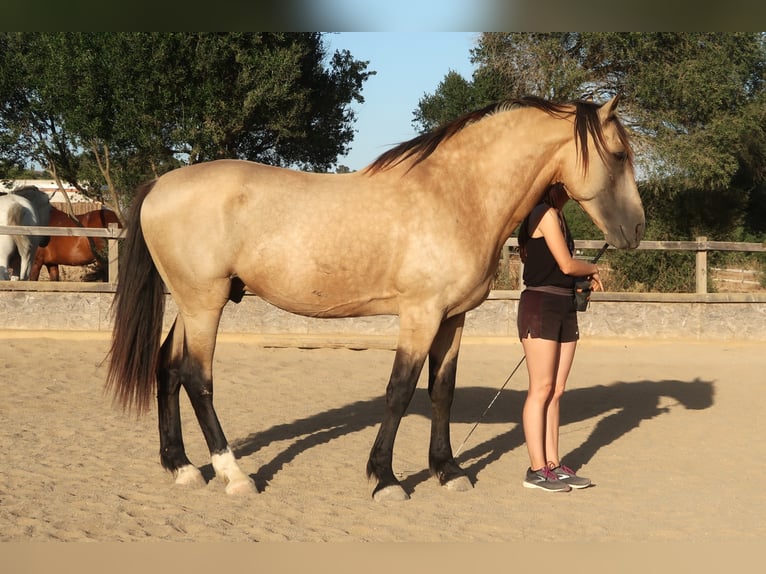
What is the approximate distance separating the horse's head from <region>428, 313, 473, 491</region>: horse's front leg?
935 millimetres

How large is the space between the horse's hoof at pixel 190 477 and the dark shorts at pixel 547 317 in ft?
6.29

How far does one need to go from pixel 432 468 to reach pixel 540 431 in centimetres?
65

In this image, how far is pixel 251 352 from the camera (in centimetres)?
984

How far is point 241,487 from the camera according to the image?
446cm

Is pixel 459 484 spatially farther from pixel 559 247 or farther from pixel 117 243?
pixel 117 243

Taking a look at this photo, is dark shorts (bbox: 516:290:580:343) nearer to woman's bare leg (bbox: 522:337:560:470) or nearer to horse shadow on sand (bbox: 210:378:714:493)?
woman's bare leg (bbox: 522:337:560:470)

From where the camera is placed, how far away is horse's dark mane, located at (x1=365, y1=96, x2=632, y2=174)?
14.7 feet

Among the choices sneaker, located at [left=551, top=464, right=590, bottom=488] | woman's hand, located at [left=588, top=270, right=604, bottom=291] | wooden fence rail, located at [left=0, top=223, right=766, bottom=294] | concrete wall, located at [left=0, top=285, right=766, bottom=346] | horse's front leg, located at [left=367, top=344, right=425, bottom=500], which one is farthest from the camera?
wooden fence rail, located at [left=0, top=223, right=766, bottom=294]

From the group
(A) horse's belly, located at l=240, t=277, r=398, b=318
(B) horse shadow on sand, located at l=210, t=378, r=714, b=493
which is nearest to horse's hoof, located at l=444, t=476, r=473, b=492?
(B) horse shadow on sand, located at l=210, t=378, r=714, b=493

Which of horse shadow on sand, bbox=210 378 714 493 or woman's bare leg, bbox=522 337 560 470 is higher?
woman's bare leg, bbox=522 337 560 470

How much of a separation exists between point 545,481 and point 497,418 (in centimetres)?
215

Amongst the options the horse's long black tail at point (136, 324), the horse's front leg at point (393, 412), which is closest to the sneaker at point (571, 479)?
the horse's front leg at point (393, 412)
